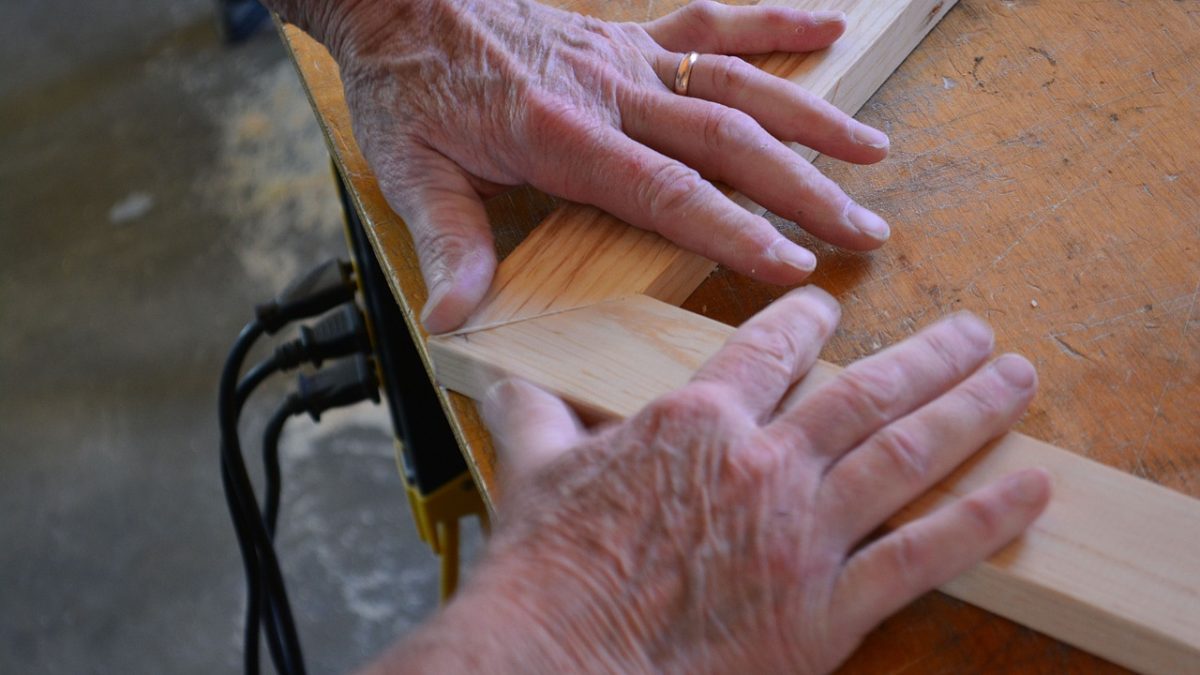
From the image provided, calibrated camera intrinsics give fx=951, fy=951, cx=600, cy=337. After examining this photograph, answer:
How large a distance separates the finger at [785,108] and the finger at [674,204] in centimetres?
13

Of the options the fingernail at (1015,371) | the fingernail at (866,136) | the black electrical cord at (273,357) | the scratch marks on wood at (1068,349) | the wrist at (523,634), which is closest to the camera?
the wrist at (523,634)

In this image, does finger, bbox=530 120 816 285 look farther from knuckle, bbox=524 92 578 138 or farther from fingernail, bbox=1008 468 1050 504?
fingernail, bbox=1008 468 1050 504

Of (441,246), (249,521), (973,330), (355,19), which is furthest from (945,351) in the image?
(249,521)

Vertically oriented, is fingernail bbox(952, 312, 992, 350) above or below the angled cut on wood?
above

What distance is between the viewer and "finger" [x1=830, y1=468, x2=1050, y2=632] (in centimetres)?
69

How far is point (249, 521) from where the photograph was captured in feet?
4.89

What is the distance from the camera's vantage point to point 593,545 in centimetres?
70

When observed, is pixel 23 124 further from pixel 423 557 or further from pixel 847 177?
pixel 847 177

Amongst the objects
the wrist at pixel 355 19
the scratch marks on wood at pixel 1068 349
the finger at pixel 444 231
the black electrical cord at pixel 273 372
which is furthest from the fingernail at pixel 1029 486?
the black electrical cord at pixel 273 372

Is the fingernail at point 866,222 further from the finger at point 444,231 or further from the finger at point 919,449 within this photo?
the finger at point 444,231

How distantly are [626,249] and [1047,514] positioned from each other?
44cm

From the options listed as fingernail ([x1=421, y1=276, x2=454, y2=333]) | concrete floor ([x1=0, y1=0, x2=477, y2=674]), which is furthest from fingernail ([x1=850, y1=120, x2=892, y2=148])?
concrete floor ([x1=0, y1=0, x2=477, y2=674])

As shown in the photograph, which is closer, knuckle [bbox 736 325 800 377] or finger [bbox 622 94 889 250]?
knuckle [bbox 736 325 800 377]

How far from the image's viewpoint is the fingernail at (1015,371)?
0.77 metres
